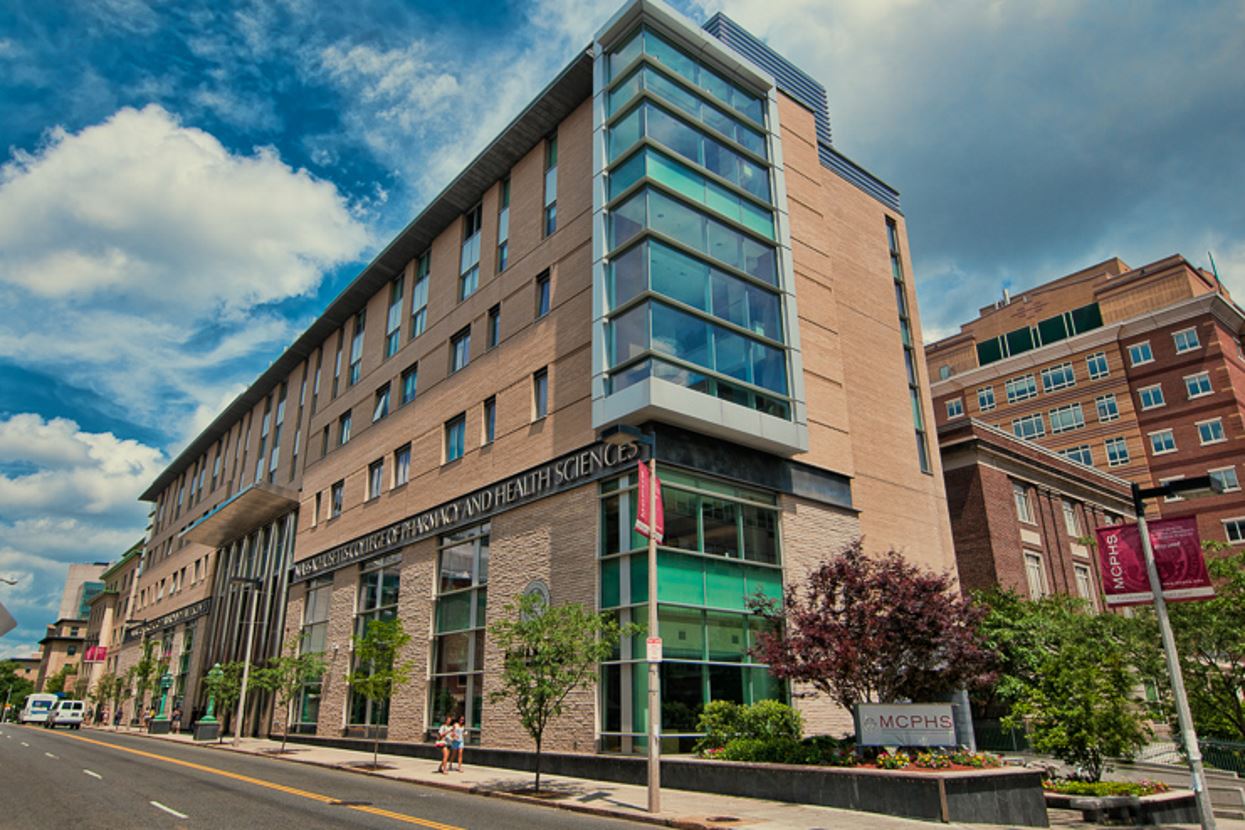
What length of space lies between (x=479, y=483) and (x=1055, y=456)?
33423 millimetres

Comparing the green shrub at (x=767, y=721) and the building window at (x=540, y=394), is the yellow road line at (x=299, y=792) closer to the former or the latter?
the green shrub at (x=767, y=721)

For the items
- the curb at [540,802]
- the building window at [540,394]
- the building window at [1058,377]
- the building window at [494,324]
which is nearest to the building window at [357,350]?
the building window at [494,324]

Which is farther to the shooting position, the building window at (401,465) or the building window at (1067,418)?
the building window at (1067,418)

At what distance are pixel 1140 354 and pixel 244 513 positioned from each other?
207ft

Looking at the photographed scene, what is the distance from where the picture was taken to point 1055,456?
4516cm

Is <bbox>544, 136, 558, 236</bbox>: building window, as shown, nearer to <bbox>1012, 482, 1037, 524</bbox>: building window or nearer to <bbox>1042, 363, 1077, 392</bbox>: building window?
<bbox>1012, 482, 1037, 524</bbox>: building window

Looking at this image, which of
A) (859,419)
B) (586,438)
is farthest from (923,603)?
(859,419)

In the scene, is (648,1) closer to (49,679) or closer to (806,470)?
(806,470)

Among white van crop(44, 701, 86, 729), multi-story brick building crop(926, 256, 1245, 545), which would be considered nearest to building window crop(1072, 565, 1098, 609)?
multi-story brick building crop(926, 256, 1245, 545)

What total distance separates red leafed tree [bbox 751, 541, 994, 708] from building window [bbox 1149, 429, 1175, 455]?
158ft

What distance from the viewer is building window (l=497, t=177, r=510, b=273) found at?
3238 cm

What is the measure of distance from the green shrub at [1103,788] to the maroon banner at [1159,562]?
4.62m

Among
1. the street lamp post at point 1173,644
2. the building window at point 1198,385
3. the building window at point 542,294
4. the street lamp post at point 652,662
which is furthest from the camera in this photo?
the building window at point 1198,385

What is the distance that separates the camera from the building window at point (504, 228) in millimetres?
32375
